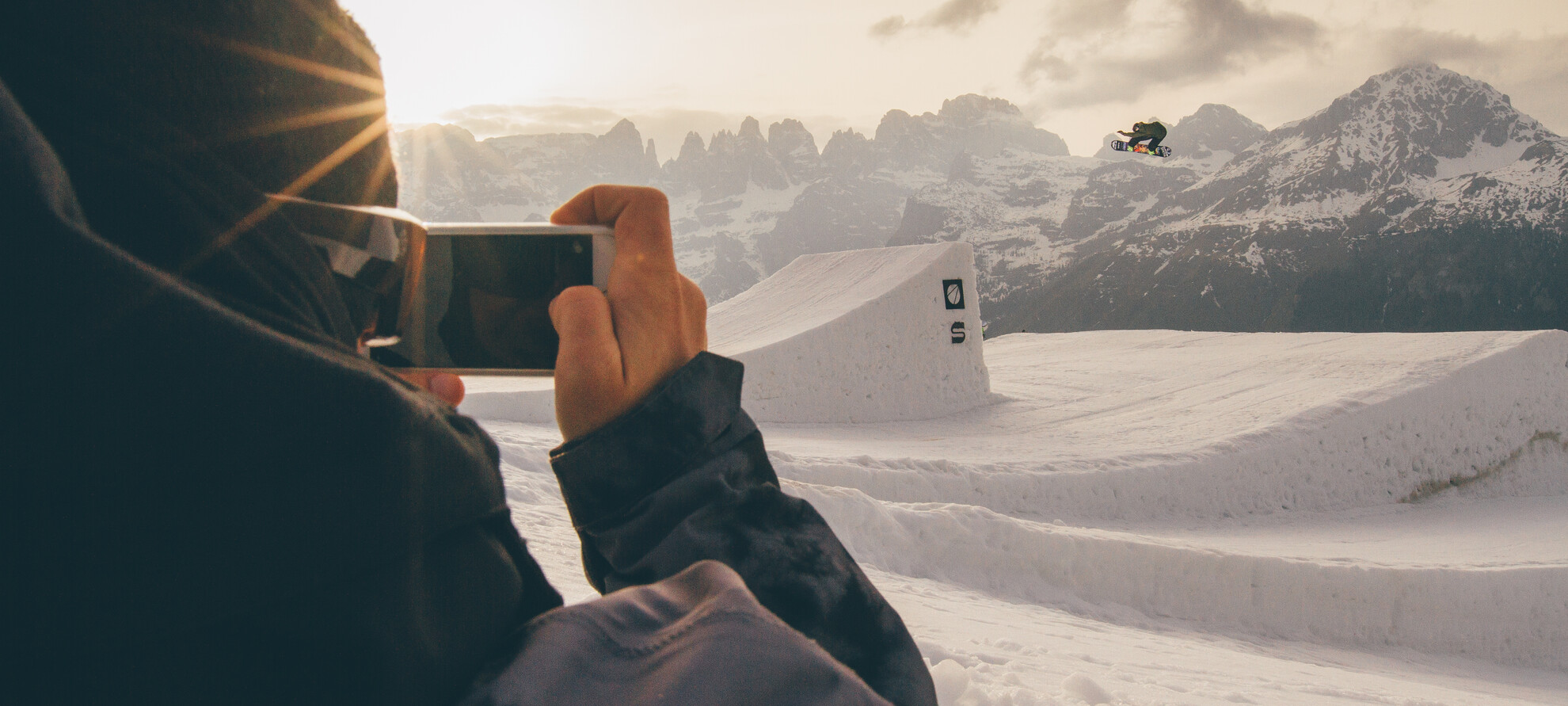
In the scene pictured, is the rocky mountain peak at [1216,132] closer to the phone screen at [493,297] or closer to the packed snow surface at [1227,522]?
the packed snow surface at [1227,522]

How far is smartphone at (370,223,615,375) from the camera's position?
108cm

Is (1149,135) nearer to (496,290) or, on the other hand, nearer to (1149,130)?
(1149,130)

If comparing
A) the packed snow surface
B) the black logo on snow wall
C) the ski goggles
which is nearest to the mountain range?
the ski goggles

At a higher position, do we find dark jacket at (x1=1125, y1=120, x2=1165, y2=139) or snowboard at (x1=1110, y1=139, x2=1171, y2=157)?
dark jacket at (x1=1125, y1=120, x2=1165, y2=139)

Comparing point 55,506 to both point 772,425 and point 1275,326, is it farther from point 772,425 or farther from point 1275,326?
point 1275,326

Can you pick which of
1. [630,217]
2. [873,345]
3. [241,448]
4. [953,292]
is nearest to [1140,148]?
[953,292]

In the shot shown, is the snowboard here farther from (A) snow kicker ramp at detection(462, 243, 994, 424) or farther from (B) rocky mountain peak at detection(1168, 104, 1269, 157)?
(B) rocky mountain peak at detection(1168, 104, 1269, 157)

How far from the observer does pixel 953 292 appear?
12867 mm

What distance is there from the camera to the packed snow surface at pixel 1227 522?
355 centimetres

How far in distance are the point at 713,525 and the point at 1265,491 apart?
1009cm

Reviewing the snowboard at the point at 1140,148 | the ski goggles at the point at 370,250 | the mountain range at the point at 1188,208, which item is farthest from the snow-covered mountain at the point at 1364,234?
the ski goggles at the point at 370,250

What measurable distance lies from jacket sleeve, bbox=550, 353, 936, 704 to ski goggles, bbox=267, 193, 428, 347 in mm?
240

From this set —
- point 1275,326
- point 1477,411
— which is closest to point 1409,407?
point 1477,411

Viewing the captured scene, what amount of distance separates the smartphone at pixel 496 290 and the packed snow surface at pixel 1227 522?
1532 mm
